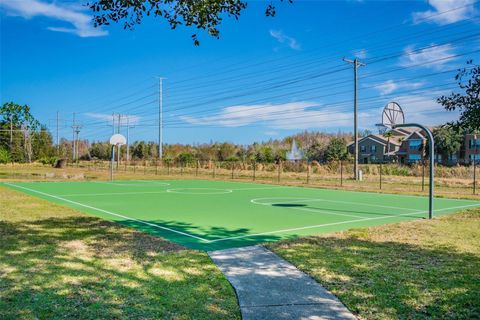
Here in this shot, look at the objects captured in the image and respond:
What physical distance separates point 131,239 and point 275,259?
252cm

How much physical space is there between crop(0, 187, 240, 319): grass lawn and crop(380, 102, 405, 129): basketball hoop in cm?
678

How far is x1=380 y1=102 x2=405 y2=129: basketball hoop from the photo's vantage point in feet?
34.8

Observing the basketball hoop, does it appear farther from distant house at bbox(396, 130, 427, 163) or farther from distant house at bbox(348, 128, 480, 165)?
distant house at bbox(396, 130, 427, 163)

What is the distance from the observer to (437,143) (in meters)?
53.6

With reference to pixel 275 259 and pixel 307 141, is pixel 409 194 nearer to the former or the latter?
pixel 275 259

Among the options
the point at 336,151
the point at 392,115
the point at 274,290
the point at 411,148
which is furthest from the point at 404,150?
the point at 274,290

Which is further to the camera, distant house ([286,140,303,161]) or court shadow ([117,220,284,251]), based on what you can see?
distant house ([286,140,303,161])

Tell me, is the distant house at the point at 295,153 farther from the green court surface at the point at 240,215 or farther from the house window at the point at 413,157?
the green court surface at the point at 240,215

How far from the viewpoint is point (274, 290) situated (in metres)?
4.10

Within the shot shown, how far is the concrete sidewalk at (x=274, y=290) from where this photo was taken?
3516mm

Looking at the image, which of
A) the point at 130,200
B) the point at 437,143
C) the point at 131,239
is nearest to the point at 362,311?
the point at 131,239

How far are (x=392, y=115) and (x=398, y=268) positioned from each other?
21.8 ft

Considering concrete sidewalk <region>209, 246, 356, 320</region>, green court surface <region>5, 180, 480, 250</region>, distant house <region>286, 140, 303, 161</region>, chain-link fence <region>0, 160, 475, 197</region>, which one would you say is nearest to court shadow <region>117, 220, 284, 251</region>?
green court surface <region>5, 180, 480, 250</region>

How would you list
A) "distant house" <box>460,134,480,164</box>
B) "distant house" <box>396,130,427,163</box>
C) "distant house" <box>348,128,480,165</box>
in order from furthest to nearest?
1. "distant house" <box>396,130,427,163</box>
2. "distant house" <box>348,128,480,165</box>
3. "distant house" <box>460,134,480,164</box>
